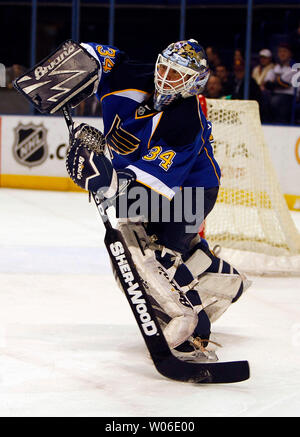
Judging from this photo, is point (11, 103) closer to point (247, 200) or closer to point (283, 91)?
point (283, 91)

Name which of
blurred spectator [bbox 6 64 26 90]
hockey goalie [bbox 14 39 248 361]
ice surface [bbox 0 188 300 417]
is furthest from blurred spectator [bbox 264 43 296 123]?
hockey goalie [bbox 14 39 248 361]

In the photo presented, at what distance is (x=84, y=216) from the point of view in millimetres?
6578

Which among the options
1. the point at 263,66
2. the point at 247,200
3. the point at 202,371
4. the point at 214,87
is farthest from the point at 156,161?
the point at 263,66

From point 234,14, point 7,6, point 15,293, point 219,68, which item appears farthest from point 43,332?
point 7,6

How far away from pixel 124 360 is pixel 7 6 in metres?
9.54

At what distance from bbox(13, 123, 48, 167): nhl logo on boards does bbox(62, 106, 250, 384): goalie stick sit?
5.40m

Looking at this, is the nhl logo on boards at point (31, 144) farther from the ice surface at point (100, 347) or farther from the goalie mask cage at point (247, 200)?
the goalie mask cage at point (247, 200)

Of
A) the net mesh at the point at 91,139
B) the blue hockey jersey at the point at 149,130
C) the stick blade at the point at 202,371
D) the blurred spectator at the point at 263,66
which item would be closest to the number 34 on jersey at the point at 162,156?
the blue hockey jersey at the point at 149,130

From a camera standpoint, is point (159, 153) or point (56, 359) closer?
point (159, 153)

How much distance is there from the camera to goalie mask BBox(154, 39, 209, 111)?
277cm

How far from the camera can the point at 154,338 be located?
8.83ft
